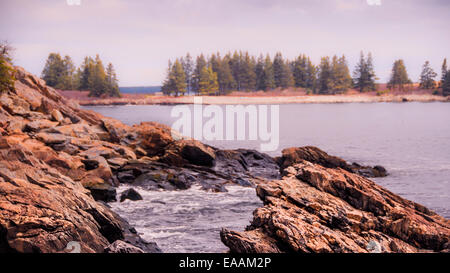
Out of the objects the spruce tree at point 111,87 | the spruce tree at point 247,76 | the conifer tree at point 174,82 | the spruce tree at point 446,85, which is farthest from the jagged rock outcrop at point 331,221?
the spruce tree at point 247,76

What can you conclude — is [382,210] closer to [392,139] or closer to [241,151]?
[241,151]

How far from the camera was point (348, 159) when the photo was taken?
26.0m

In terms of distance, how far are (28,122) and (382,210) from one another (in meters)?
19.5

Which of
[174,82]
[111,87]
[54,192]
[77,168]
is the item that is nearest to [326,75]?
[174,82]

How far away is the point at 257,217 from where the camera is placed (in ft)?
26.2

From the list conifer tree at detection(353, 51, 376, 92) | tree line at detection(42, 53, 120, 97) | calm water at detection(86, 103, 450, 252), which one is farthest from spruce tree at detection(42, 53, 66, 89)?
conifer tree at detection(353, 51, 376, 92)

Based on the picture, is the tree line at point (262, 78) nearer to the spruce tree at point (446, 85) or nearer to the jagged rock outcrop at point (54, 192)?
the spruce tree at point (446, 85)

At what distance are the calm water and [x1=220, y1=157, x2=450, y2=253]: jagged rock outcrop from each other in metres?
2.53

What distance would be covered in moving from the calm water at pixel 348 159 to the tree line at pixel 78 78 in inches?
57.2

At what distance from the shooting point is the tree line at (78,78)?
1883 cm

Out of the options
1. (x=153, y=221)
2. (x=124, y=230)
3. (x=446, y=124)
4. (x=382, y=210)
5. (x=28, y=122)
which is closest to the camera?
(x=382, y=210)

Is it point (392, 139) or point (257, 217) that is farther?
point (392, 139)

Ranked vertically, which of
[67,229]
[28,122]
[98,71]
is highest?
[98,71]
